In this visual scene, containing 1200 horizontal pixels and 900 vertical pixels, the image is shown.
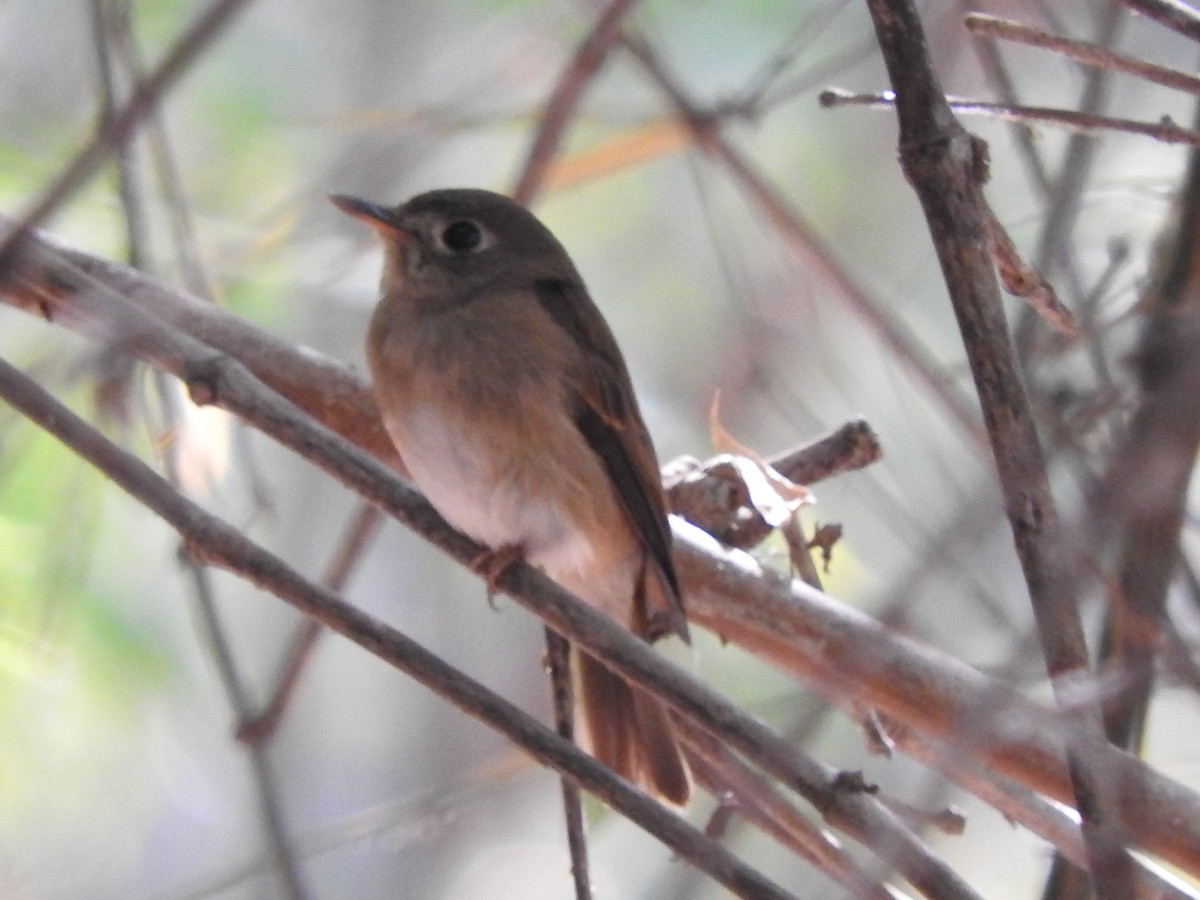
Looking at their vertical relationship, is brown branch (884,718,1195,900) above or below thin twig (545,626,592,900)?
above

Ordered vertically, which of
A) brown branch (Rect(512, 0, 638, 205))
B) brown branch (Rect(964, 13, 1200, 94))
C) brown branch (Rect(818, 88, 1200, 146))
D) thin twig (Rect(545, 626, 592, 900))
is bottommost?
thin twig (Rect(545, 626, 592, 900))

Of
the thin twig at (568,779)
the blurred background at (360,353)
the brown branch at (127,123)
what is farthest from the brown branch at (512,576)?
the blurred background at (360,353)

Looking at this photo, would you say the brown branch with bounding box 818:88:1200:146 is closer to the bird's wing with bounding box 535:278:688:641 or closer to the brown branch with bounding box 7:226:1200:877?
the brown branch with bounding box 7:226:1200:877

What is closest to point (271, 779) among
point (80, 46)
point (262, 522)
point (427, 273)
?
point (427, 273)

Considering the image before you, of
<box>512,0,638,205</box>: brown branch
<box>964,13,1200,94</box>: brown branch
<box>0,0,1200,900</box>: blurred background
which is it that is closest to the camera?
<box>964,13,1200,94</box>: brown branch

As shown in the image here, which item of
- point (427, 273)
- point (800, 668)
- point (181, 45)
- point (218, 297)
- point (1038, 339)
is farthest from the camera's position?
point (218, 297)

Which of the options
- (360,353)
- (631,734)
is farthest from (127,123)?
(360,353)

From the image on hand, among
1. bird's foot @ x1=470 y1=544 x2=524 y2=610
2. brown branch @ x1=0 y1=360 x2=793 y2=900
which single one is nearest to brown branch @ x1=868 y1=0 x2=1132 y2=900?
brown branch @ x1=0 y1=360 x2=793 y2=900

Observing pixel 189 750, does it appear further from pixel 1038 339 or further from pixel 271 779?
pixel 1038 339
